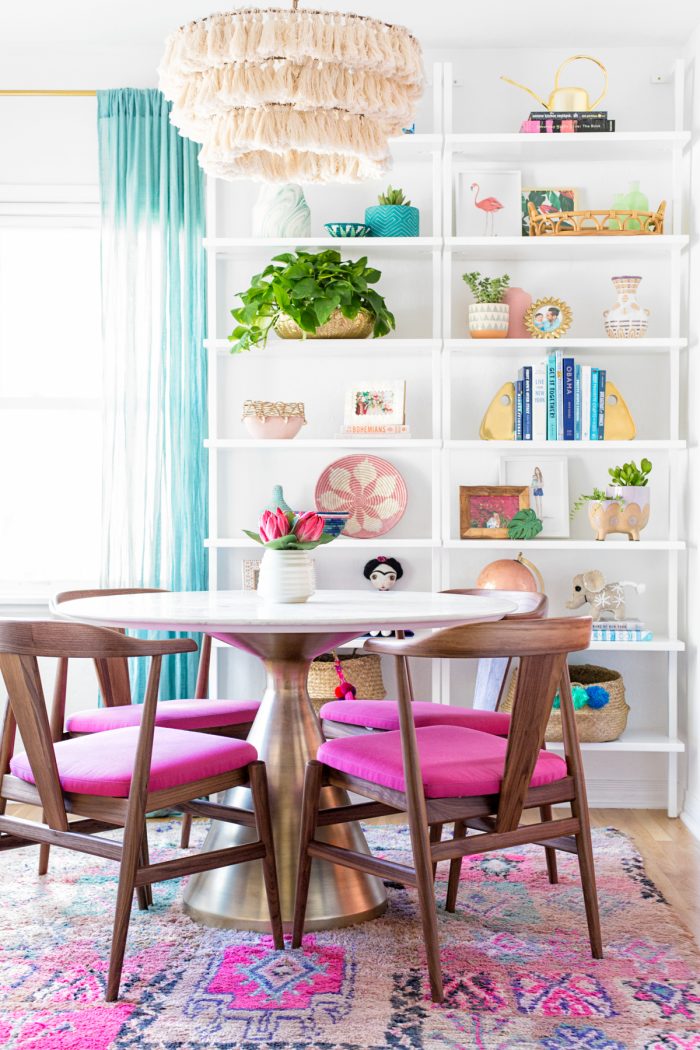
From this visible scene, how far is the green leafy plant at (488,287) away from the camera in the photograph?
3.82 m

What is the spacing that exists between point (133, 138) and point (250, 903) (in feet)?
9.00

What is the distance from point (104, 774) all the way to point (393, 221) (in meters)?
2.30

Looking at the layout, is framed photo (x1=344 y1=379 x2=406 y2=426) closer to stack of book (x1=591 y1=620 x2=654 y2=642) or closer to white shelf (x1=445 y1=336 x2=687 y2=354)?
white shelf (x1=445 y1=336 x2=687 y2=354)

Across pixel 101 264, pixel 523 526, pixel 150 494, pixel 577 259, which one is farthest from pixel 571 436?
pixel 101 264

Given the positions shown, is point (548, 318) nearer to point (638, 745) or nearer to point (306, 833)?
point (638, 745)

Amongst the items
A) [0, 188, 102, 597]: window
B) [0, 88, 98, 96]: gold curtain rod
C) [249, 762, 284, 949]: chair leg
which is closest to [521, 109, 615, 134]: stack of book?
[0, 88, 98, 96]: gold curtain rod

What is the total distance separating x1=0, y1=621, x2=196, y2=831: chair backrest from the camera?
2.18 meters

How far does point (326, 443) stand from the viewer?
3762mm

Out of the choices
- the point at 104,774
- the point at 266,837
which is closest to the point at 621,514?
the point at 266,837

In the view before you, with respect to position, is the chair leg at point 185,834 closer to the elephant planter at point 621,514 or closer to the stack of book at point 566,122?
→ the elephant planter at point 621,514

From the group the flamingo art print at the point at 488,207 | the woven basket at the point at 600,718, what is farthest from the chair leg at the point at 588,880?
the flamingo art print at the point at 488,207

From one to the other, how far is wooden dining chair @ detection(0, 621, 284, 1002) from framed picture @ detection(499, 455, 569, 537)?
1855 mm

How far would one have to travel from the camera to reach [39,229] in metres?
4.23

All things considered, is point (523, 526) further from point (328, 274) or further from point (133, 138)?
point (133, 138)
